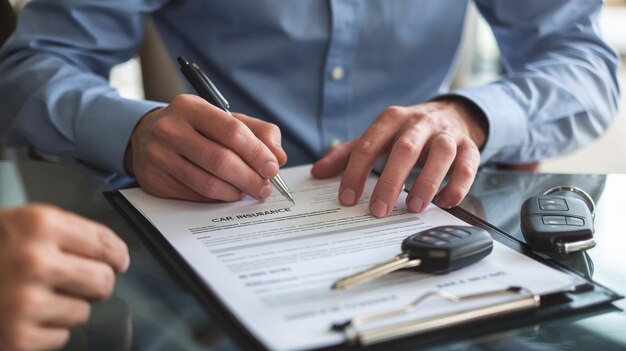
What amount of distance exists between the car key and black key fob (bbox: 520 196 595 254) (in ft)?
0.20

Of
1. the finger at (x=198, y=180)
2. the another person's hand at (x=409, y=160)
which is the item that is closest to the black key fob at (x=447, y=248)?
the another person's hand at (x=409, y=160)

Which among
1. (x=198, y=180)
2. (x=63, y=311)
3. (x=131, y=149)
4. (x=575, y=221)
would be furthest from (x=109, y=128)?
(x=575, y=221)

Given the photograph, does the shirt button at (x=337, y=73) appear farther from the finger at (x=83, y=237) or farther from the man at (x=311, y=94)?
the finger at (x=83, y=237)

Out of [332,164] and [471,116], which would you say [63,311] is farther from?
[471,116]

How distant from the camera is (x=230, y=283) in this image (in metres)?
0.51

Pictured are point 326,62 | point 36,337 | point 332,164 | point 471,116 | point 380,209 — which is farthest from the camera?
point 326,62

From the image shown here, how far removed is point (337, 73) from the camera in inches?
42.7

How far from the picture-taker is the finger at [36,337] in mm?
408

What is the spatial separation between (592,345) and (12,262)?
36 centimetres

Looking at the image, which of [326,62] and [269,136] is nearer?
[269,136]

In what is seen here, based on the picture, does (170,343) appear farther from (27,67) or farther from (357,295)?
(27,67)

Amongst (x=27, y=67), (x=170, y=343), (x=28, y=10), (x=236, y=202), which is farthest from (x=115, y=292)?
(x=28, y=10)

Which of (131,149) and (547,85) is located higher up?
(547,85)

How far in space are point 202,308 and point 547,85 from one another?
26.1 inches
